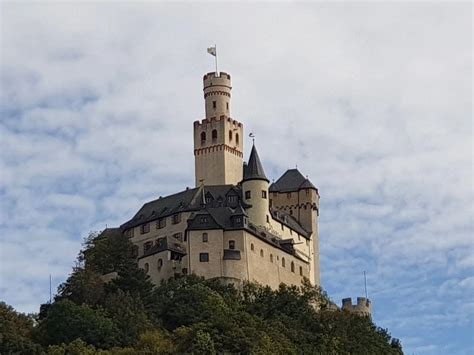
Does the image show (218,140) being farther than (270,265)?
Yes

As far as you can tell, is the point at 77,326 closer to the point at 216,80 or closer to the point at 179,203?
the point at 179,203

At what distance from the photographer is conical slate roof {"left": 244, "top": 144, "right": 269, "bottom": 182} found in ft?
414

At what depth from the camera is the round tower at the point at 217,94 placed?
13638cm

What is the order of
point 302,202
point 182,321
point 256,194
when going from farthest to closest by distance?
point 302,202 < point 256,194 < point 182,321

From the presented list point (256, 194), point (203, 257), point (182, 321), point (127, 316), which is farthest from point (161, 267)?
point (256, 194)

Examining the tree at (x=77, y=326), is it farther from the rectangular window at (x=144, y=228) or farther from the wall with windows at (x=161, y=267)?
the rectangular window at (x=144, y=228)

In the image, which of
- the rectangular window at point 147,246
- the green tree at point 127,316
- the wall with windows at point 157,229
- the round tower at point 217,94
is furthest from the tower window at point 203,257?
the round tower at point 217,94

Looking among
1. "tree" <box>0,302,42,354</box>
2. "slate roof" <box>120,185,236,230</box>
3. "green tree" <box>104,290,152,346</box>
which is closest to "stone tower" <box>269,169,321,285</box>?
"slate roof" <box>120,185,236,230</box>

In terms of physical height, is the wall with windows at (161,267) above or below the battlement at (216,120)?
below

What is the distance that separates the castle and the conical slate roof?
10 cm

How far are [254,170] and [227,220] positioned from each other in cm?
786

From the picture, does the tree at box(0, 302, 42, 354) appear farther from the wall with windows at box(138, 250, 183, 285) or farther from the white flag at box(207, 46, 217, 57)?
the white flag at box(207, 46, 217, 57)

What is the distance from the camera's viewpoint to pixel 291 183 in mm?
137875

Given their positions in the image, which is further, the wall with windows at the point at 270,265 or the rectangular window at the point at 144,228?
the rectangular window at the point at 144,228
